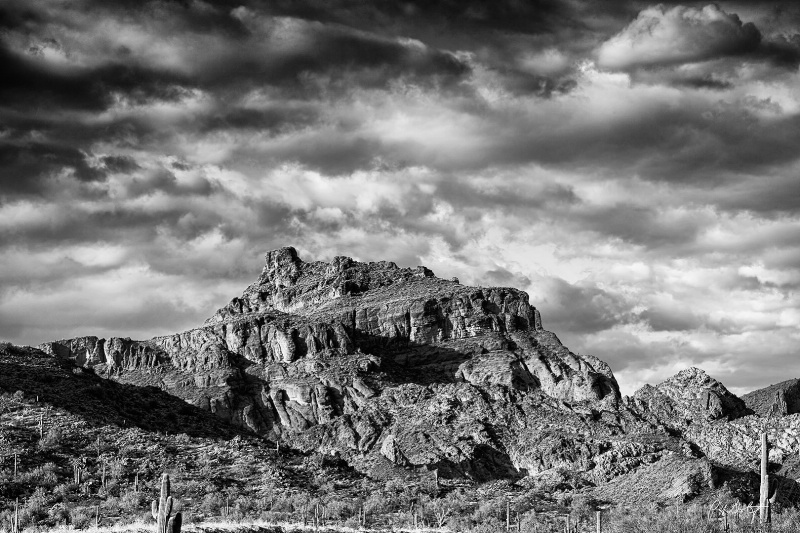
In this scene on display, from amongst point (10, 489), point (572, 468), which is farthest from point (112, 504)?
point (572, 468)

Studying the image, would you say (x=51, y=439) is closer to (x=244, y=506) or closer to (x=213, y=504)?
(x=213, y=504)

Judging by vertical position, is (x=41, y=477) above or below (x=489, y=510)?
above

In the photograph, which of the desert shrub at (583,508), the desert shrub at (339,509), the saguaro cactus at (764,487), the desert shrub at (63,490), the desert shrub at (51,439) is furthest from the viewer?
the desert shrub at (51,439)

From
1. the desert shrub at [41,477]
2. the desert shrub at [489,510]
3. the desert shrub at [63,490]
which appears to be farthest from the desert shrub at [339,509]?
the desert shrub at [41,477]

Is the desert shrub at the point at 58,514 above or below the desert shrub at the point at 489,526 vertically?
above

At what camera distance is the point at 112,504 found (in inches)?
3932

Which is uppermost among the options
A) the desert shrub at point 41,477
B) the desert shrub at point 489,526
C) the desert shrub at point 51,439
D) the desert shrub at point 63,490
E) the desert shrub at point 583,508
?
the desert shrub at point 51,439

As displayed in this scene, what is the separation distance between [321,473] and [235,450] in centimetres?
1054

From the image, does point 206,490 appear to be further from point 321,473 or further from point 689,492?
point 689,492

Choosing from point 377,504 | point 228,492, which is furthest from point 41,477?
point 377,504

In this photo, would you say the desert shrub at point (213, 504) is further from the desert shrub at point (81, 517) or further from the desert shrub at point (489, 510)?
the desert shrub at point (489, 510)

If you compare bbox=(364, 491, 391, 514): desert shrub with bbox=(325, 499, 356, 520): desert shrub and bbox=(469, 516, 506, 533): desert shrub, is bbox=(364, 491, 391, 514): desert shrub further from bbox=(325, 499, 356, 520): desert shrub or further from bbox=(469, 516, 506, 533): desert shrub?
bbox=(469, 516, 506, 533): desert shrub

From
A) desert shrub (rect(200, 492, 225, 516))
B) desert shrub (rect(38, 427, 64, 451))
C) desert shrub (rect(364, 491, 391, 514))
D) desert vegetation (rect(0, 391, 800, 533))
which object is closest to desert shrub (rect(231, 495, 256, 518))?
desert vegetation (rect(0, 391, 800, 533))

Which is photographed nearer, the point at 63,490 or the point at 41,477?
the point at 63,490
